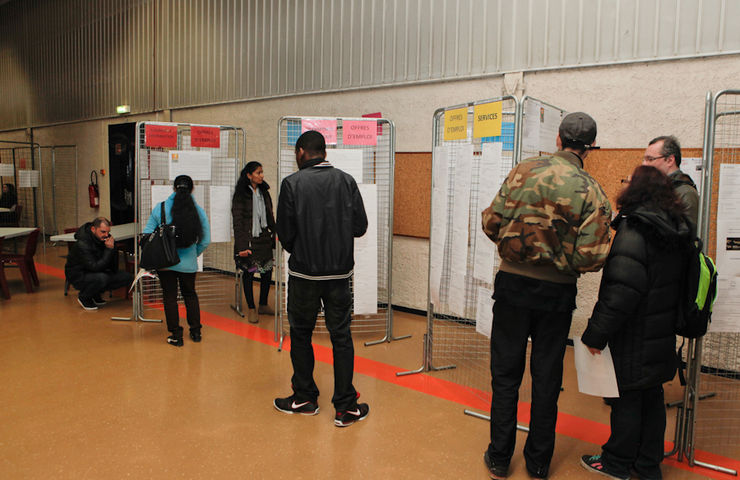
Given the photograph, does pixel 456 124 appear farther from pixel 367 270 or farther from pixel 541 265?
pixel 367 270

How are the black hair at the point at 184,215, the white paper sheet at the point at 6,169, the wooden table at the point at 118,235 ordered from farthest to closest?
1. the white paper sheet at the point at 6,169
2. the wooden table at the point at 118,235
3. the black hair at the point at 184,215

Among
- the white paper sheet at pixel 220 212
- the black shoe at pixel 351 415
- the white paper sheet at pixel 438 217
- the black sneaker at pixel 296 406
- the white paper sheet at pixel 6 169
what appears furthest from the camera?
the white paper sheet at pixel 6 169

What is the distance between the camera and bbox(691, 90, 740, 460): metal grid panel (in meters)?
2.99

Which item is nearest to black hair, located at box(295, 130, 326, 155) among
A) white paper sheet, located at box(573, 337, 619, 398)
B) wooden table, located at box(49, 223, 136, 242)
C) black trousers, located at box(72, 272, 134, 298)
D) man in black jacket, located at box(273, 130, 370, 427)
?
man in black jacket, located at box(273, 130, 370, 427)

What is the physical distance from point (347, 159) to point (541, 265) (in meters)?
2.42

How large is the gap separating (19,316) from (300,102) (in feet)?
12.7

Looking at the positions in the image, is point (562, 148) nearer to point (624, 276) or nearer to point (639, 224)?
point (639, 224)

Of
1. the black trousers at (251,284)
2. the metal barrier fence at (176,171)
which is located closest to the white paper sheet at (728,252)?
the black trousers at (251,284)

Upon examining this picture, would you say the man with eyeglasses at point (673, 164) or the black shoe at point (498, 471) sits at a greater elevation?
the man with eyeglasses at point (673, 164)

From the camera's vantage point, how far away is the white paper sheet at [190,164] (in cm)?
514

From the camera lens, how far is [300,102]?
21.6 ft

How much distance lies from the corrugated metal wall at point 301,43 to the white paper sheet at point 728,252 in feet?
5.81

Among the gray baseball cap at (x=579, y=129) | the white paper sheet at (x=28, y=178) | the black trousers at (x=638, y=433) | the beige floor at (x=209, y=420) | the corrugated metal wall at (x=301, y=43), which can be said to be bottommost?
the beige floor at (x=209, y=420)

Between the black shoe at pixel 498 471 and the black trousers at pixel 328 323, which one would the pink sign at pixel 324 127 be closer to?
the black trousers at pixel 328 323
